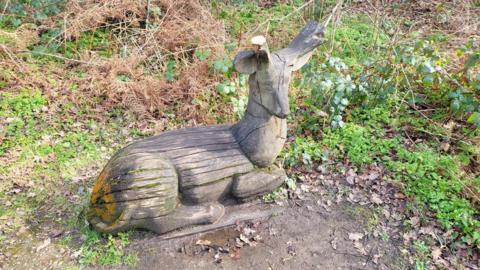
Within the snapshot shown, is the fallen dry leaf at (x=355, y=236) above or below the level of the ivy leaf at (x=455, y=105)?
below

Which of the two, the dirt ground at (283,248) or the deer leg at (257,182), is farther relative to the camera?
the deer leg at (257,182)

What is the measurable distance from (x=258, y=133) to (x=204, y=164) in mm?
564

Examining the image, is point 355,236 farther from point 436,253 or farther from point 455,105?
point 455,105

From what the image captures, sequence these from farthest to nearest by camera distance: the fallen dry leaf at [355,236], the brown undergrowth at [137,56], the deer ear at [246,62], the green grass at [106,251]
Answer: the brown undergrowth at [137,56], the fallen dry leaf at [355,236], the green grass at [106,251], the deer ear at [246,62]

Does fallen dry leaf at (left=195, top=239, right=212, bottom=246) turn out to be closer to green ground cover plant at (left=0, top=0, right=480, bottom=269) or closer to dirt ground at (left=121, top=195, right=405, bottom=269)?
dirt ground at (left=121, top=195, right=405, bottom=269)

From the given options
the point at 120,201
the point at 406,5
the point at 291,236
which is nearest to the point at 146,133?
the point at 120,201

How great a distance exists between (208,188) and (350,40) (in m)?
4.64

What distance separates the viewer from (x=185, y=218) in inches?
135

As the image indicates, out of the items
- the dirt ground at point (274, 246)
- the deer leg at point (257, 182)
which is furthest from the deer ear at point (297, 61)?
the dirt ground at point (274, 246)

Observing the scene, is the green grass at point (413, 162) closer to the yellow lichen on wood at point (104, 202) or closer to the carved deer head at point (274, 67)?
the carved deer head at point (274, 67)

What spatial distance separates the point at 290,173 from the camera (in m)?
4.35

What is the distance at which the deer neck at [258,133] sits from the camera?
345 centimetres

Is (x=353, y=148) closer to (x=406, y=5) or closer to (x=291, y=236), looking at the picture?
(x=291, y=236)

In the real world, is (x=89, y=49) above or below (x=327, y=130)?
above
